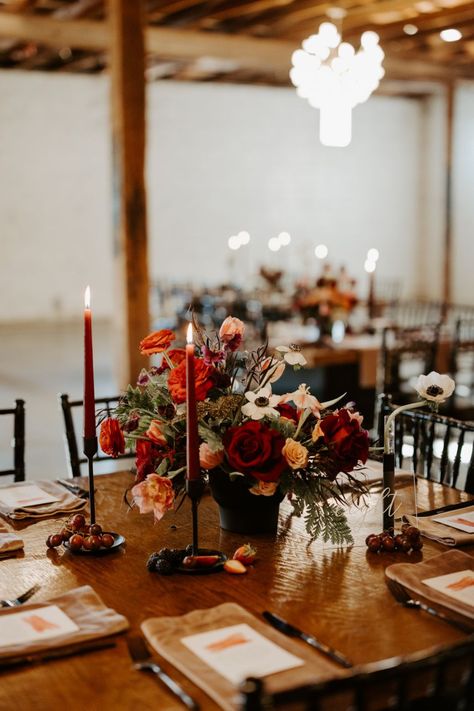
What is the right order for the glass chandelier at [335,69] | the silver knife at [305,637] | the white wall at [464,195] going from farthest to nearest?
the white wall at [464,195] < the glass chandelier at [335,69] < the silver knife at [305,637]

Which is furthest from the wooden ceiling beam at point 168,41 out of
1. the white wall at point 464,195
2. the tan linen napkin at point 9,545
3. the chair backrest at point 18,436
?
the tan linen napkin at point 9,545

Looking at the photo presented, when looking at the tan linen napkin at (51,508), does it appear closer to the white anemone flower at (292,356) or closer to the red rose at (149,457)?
the red rose at (149,457)

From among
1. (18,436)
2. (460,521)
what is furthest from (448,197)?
(460,521)

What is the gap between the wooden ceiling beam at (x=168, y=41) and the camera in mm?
8773

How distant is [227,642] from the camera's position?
152cm

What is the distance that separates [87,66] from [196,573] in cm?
1187

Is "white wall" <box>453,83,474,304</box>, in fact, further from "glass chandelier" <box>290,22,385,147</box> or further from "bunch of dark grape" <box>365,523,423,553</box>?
"bunch of dark grape" <box>365,523,423,553</box>

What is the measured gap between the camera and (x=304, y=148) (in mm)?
14328

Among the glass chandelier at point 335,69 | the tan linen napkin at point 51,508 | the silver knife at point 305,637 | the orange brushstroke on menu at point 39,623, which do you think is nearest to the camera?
the silver knife at point 305,637

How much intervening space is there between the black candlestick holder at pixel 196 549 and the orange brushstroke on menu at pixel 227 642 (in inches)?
11.7

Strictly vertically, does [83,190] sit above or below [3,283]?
above

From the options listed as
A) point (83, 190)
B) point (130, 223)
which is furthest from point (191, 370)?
point (83, 190)

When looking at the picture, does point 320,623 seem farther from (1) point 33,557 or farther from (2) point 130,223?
(2) point 130,223

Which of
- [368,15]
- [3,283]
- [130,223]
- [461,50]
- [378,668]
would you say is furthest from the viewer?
[3,283]
